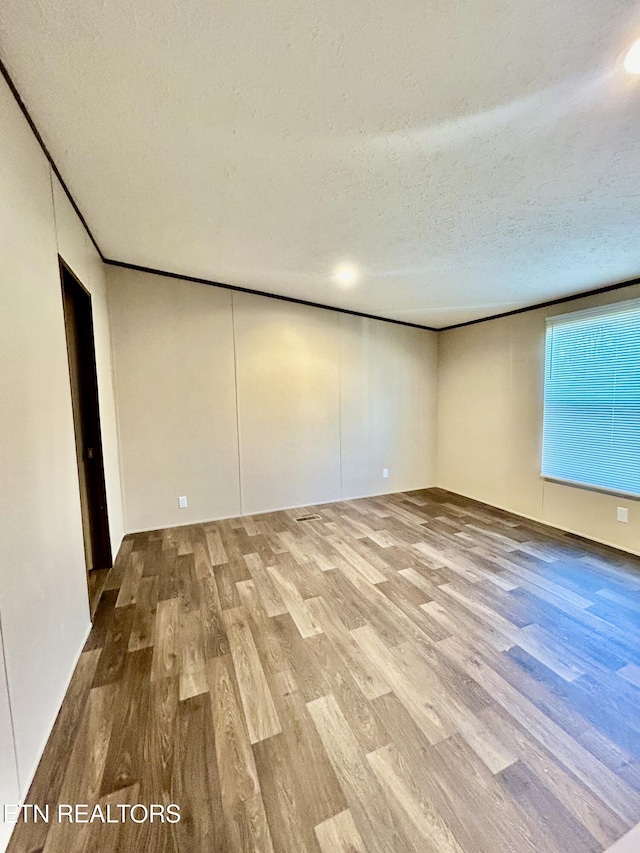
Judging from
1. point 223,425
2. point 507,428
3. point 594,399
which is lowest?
point 507,428

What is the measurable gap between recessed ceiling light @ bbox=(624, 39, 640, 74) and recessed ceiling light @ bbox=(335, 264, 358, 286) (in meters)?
1.96

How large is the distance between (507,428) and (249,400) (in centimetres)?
307

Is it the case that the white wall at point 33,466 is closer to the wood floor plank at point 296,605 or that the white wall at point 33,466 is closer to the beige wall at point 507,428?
the wood floor plank at point 296,605

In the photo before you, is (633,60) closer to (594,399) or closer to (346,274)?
(346,274)

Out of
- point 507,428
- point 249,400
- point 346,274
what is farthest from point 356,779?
point 507,428

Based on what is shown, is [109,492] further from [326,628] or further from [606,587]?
[606,587]

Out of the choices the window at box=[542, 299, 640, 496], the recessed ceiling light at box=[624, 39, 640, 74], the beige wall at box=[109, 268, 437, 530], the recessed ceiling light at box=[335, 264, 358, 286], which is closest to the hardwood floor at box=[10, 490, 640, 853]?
the window at box=[542, 299, 640, 496]

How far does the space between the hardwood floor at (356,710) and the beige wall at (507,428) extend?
63 cm

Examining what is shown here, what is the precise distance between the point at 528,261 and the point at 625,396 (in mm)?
1502

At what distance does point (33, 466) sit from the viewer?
140 centimetres

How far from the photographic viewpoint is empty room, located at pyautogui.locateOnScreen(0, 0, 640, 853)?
1097mm

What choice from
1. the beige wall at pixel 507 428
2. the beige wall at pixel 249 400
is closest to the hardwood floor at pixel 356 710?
the beige wall at pixel 507 428

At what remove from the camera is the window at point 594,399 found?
2930 mm

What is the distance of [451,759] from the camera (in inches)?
50.1
